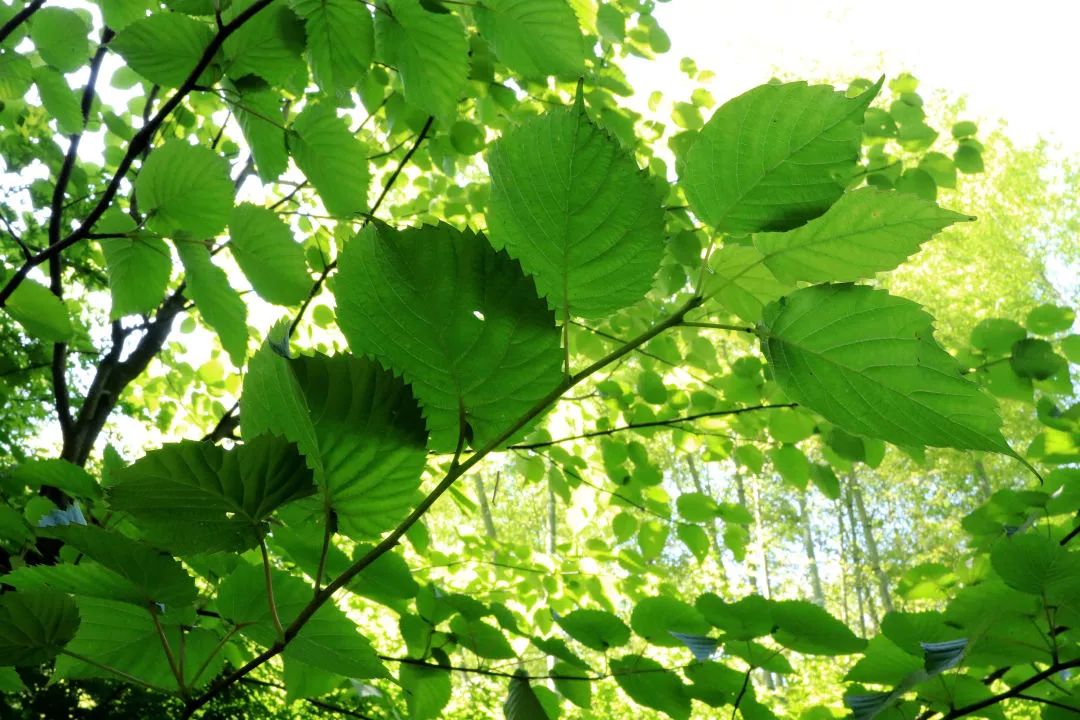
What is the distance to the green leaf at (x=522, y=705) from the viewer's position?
39 centimetres

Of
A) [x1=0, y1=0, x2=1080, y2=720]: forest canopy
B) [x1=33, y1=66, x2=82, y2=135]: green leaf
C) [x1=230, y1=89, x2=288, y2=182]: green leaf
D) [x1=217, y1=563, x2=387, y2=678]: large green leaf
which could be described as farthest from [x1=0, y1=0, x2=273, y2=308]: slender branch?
[x1=33, y1=66, x2=82, y2=135]: green leaf

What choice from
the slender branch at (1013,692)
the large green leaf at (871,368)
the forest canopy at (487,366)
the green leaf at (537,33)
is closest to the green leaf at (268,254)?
the forest canopy at (487,366)

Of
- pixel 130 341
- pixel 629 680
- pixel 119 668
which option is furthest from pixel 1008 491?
pixel 130 341

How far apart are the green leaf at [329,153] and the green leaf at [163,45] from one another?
96 mm

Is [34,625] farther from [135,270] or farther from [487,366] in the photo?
[135,270]

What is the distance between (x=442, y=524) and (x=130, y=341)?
21.6ft

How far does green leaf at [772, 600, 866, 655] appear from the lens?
0.58 m

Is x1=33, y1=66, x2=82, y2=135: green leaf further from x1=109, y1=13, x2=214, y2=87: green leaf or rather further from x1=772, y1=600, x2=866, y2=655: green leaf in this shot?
x1=772, y1=600, x2=866, y2=655: green leaf

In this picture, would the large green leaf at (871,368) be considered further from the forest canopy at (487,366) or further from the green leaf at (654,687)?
the green leaf at (654,687)

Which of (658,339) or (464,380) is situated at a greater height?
(658,339)

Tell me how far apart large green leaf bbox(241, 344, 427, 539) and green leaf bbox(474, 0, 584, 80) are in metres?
0.43

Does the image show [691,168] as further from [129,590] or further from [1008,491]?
[1008,491]

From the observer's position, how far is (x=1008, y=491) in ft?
2.88

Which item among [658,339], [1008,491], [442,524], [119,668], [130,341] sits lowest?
[119,668]
